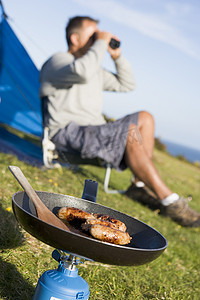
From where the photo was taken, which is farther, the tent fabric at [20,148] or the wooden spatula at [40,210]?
the tent fabric at [20,148]

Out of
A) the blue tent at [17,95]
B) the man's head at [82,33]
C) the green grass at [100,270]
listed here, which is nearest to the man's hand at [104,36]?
the man's head at [82,33]

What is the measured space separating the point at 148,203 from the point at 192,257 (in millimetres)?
1312

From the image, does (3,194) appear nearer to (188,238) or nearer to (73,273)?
(73,273)

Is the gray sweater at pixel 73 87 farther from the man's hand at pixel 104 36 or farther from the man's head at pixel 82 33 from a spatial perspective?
the man's head at pixel 82 33

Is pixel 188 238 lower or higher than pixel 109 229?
lower

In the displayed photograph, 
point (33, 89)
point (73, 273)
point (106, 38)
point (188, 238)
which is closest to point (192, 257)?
point (188, 238)

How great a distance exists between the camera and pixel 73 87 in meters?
3.84

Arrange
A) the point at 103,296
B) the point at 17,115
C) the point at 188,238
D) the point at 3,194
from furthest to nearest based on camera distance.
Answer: the point at 17,115, the point at 188,238, the point at 3,194, the point at 103,296

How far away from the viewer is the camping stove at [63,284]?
1.41 meters

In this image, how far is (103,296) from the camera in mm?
2014

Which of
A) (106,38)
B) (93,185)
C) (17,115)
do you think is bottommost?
(17,115)

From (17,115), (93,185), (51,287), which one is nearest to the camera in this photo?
(51,287)

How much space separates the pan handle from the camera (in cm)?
188

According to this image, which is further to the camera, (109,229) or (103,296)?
(103,296)
